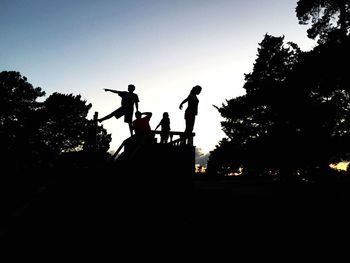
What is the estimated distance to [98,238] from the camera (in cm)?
669

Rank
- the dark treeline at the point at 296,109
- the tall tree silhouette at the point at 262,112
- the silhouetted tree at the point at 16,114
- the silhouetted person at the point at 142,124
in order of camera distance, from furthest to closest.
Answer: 1. the silhouetted tree at the point at 16,114
2. the tall tree silhouette at the point at 262,112
3. the dark treeline at the point at 296,109
4. the silhouetted person at the point at 142,124

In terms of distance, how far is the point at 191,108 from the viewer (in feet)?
29.9

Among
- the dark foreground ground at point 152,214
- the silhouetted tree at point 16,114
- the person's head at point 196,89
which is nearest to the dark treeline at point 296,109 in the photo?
the dark foreground ground at point 152,214

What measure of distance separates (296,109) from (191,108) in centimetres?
1691

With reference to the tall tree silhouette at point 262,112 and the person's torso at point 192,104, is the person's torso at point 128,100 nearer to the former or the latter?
the person's torso at point 192,104

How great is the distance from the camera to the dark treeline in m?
18.6

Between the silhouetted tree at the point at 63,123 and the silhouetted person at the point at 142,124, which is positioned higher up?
the silhouetted tree at the point at 63,123

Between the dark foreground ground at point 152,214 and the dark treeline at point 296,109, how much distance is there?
1027cm

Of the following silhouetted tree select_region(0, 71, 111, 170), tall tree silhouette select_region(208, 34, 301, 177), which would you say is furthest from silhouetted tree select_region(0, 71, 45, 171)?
tall tree silhouette select_region(208, 34, 301, 177)

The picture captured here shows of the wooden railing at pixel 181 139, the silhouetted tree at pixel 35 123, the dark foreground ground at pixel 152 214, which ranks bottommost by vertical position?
the dark foreground ground at pixel 152 214

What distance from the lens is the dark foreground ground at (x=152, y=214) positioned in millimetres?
5684

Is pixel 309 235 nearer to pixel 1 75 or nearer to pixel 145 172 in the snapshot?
pixel 145 172

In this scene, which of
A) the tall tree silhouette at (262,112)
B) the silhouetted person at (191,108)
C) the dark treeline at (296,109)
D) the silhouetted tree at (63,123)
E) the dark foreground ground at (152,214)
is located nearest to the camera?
the dark foreground ground at (152,214)

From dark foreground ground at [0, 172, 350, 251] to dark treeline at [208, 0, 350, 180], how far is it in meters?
10.3
